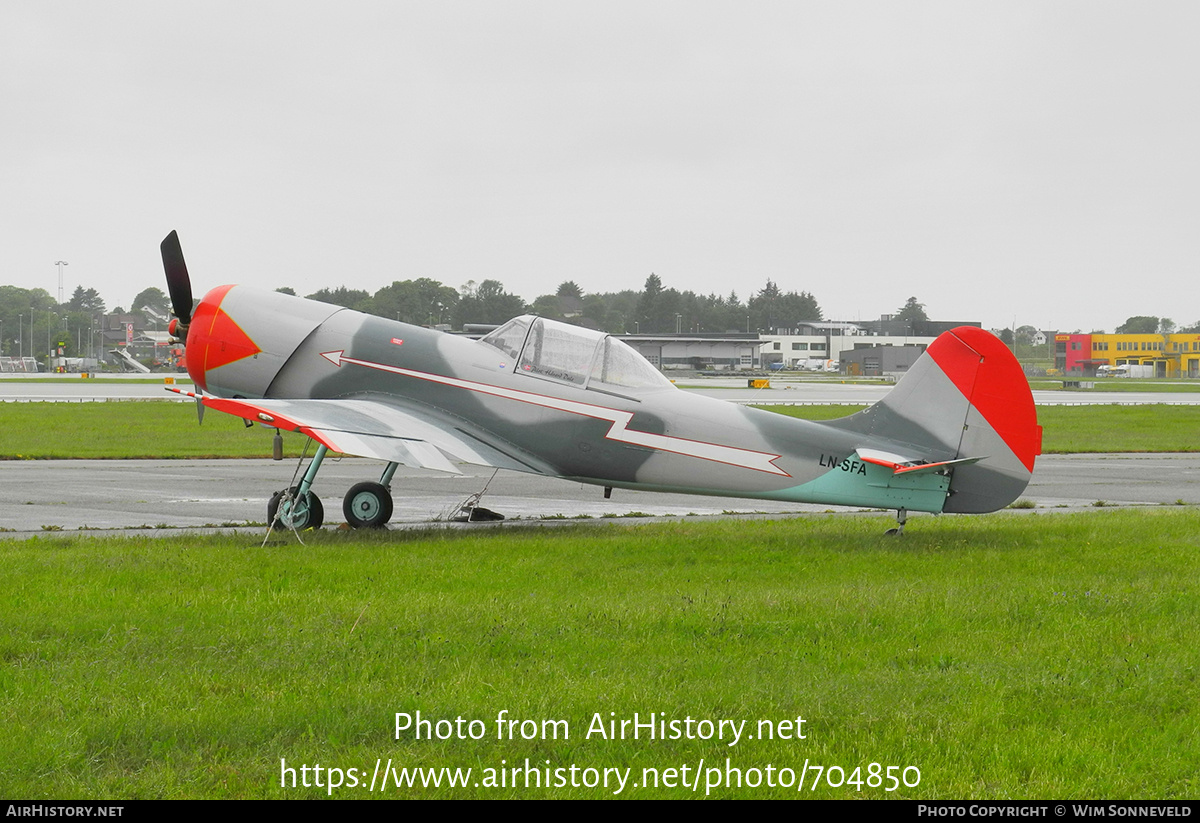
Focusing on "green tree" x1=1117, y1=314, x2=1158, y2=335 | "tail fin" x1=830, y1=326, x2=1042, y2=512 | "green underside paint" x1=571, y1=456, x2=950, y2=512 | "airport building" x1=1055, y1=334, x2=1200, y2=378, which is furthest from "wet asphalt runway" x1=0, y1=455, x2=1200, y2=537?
"green tree" x1=1117, y1=314, x2=1158, y2=335

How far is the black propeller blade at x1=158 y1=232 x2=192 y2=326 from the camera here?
1312 cm

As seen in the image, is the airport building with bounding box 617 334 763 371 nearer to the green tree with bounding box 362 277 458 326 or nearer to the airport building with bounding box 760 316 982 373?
the airport building with bounding box 760 316 982 373

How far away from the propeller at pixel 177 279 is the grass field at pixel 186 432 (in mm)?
10164

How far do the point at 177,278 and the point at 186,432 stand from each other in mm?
16586

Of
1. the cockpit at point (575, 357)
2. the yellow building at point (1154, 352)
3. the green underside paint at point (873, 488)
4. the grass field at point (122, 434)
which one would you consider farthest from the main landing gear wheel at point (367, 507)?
the yellow building at point (1154, 352)

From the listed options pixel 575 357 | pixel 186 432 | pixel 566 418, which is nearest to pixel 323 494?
pixel 566 418

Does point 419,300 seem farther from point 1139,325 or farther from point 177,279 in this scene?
point 1139,325

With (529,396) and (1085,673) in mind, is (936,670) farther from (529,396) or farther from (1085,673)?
(529,396)

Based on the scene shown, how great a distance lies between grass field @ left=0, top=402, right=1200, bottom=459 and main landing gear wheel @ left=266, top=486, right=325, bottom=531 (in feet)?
38.7

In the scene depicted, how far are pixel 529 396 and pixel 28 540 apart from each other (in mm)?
5165

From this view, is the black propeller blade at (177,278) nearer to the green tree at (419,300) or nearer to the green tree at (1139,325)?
the green tree at (419,300)

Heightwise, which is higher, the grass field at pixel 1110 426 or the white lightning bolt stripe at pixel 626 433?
the white lightning bolt stripe at pixel 626 433

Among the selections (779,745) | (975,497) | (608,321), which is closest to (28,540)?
(779,745)

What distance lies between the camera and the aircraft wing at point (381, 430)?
35.4 ft
